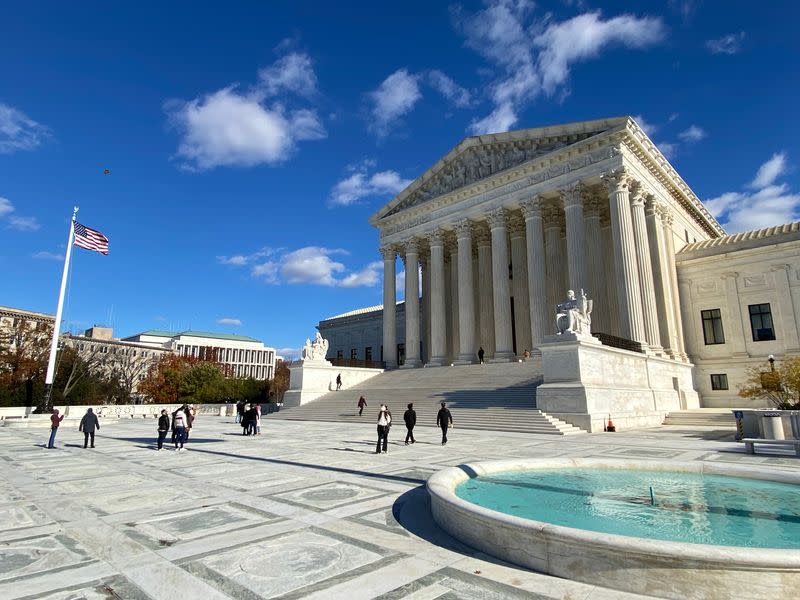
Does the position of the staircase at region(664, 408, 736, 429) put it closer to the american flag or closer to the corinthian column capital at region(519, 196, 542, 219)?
the corinthian column capital at region(519, 196, 542, 219)

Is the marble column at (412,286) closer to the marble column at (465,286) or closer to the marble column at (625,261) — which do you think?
the marble column at (465,286)

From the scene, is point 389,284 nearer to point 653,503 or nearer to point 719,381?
point 719,381

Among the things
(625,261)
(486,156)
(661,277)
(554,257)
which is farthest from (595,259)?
(486,156)

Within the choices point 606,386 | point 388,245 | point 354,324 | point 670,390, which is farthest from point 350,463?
point 354,324

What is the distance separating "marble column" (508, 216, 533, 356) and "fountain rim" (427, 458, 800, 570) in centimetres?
3138

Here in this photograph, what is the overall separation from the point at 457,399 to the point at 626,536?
23421mm

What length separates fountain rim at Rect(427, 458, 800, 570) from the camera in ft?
13.3

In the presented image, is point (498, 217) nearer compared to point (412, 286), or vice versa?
point (498, 217)

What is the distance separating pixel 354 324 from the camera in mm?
67250

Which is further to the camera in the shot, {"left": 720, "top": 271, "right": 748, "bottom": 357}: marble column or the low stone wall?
{"left": 720, "top": 271, "right": 748, "bottom": 357}: marble column

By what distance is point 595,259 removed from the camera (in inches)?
1428

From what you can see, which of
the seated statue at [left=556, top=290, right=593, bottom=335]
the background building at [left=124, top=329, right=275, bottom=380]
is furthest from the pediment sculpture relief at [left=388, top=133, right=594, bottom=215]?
the background building at [left=124, top=329, right=275, bottom=380]

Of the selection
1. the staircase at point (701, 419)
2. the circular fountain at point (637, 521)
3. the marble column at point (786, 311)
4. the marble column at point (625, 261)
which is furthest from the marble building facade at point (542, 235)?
the circular fountain at point (637, 521)

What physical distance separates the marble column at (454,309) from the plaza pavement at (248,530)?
3072 centimetres
